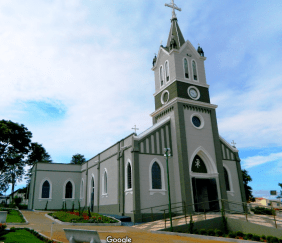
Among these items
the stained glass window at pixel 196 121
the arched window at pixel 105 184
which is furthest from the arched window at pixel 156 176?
the arched window at pixel 105 184

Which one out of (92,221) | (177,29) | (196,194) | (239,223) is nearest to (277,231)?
(239,223)

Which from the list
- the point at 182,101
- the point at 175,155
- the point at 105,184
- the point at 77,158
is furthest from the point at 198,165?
the point at 77,158

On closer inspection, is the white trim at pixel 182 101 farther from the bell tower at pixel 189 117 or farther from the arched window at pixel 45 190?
the arched window at pixel 45 190

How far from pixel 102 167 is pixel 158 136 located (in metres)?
9.40

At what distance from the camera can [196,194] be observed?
72.2 ft

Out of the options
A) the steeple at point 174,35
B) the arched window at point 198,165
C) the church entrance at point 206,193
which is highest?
the steeple at point 174,35

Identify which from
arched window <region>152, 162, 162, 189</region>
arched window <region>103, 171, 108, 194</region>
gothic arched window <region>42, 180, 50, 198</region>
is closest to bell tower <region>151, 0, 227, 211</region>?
arched window <region>152, 162, 162, 189</region>

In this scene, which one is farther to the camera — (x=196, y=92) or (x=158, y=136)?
(x=196, y=92)

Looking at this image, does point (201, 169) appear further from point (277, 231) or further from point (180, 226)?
point (277, 231)

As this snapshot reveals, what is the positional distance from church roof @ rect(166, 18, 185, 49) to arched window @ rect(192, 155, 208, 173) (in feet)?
39.7

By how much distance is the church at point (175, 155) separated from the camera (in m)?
21.1

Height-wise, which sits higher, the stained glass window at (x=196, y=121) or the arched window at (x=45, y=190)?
the stained glass window at (x=196, y=121)

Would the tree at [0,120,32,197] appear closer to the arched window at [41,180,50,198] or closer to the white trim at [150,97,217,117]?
the arched window at [41,180,50,198]

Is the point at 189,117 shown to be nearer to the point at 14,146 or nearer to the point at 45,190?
the point at 45,190
